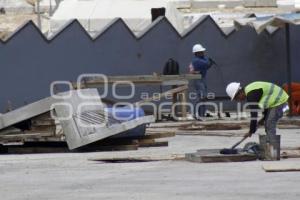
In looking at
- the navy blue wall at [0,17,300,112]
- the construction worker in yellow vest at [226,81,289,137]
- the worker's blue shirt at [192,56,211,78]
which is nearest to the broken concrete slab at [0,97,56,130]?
the construction worker in yellow vest at [226,81,289,137]

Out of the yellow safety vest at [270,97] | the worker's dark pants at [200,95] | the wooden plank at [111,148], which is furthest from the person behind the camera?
the worker's dark pants at [200,95]

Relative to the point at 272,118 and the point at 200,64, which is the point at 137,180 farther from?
the point at 200,64

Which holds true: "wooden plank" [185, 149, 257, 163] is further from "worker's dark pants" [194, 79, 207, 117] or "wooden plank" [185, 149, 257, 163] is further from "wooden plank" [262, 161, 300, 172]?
"worker's dark pants" [194, 79, 207, 117]

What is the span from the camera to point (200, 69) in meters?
27.3

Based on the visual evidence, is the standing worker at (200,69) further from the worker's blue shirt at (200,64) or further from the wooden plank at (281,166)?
the wooden plank at (281,166)

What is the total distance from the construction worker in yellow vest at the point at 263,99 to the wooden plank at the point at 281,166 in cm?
83

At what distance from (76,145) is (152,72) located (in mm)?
11852

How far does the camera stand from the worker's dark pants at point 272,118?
15.5 metres

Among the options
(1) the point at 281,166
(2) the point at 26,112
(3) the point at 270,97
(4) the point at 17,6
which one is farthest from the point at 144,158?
(4) the point at 17,6

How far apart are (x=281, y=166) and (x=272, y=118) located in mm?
1411

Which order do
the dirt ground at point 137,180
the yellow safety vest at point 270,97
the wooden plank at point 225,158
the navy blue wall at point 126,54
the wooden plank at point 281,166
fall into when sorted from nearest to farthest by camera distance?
the dirt ground at point 137,180 → the wooden plank at point 281,166 → the yellow safety vest at point 270,97 → the wooden plank at point 225,158 → the navy blue wall at point 126,54

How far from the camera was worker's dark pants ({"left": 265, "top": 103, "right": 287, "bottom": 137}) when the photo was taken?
15.5 metres

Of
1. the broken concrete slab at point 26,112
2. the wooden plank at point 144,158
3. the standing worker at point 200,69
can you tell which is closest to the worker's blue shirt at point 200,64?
the standing worker at point 200,69

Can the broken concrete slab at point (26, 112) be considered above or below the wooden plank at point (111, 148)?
above
